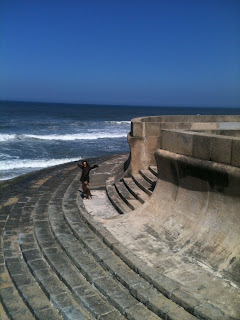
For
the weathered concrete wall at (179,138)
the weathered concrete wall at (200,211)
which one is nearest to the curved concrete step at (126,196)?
the weathered concrete wall at (179,138)

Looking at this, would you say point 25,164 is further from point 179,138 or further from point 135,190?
point 179,138

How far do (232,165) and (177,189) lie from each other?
52.1 inches

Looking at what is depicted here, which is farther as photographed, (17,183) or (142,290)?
(17,183)

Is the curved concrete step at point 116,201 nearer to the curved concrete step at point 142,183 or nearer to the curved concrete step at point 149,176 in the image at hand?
the curved concrete step at point 142,183

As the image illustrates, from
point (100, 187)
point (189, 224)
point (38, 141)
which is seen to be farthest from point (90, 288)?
point (38, 141)

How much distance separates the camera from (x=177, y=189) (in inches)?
198

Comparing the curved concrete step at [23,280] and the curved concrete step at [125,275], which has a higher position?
the curved concrete step at [125,275]

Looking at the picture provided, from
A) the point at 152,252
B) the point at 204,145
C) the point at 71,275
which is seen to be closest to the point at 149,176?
the point at 152,252

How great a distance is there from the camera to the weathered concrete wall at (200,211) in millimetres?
3879

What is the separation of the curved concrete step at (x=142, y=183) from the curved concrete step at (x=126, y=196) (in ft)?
1.02

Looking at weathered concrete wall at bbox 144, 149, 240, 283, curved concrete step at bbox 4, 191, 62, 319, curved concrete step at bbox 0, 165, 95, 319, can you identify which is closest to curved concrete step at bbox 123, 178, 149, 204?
weathered concrete wall at bbox 144, 149, 240, 283

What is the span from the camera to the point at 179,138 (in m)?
4.79

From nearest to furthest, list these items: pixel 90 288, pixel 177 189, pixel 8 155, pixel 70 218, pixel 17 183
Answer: pixel 90 288 → pixel 177 189 → pixel 70 218 → pixel 17 183 → pixel 8 155

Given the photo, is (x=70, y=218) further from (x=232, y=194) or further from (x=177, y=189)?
(x=232, y=194)
